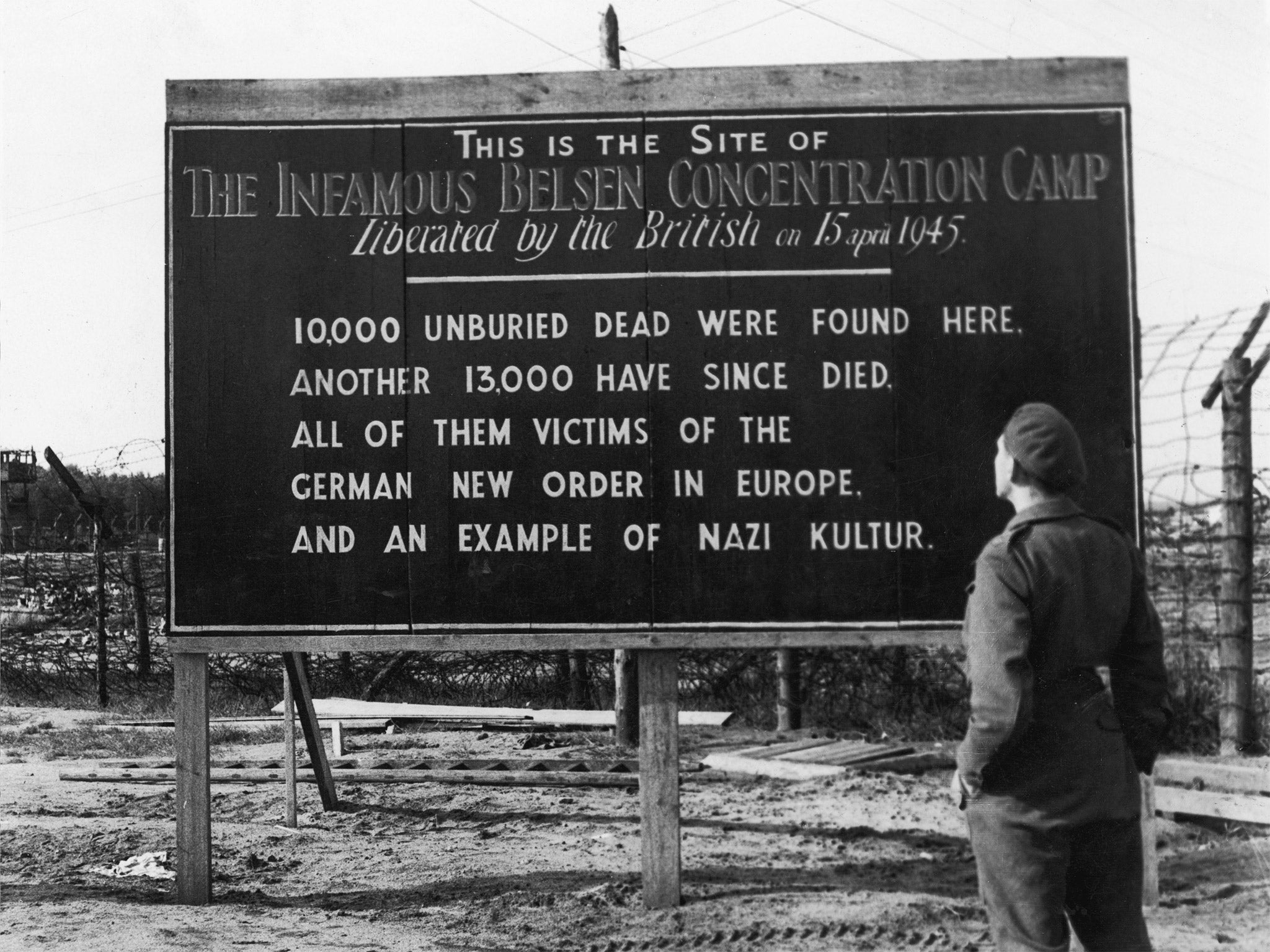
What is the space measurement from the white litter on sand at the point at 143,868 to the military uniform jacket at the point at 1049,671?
4.80 m

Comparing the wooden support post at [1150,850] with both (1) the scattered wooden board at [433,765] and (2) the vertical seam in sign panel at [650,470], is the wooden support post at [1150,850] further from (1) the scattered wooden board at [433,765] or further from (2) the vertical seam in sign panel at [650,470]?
(1) the scattered wooden board at [433,765]

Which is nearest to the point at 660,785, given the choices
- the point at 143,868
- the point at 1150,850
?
the point at 1150,850

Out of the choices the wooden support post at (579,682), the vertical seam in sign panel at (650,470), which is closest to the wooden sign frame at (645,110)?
the vertical seam in sign panel at (650,470)

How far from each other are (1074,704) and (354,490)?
3.60m

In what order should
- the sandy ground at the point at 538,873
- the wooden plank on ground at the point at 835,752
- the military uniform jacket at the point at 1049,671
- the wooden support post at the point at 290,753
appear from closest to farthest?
the military uniform jacket at the point at 1049,671 < the sandy ground at the point at 538,873 < the wooden support post at the point at 290,753 < the wooden plank on ground at the point at 835,752

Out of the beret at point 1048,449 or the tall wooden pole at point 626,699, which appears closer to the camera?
the beret at point 1048,449

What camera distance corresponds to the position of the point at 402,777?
9219 mm

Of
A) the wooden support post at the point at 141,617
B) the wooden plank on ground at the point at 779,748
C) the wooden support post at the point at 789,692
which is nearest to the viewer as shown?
the wooden plank on ground at the point at 779,748

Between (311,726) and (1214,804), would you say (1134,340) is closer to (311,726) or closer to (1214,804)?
(1214,804)

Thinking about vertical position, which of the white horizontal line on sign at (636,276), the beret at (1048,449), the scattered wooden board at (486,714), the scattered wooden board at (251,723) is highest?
the white horizontal line on sign at (636,276)

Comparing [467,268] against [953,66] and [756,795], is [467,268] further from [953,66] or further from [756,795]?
[756,795]

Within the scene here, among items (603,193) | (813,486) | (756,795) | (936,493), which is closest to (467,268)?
(603,193)

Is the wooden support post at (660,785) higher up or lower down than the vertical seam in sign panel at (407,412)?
lower down

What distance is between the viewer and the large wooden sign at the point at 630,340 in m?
5.76
